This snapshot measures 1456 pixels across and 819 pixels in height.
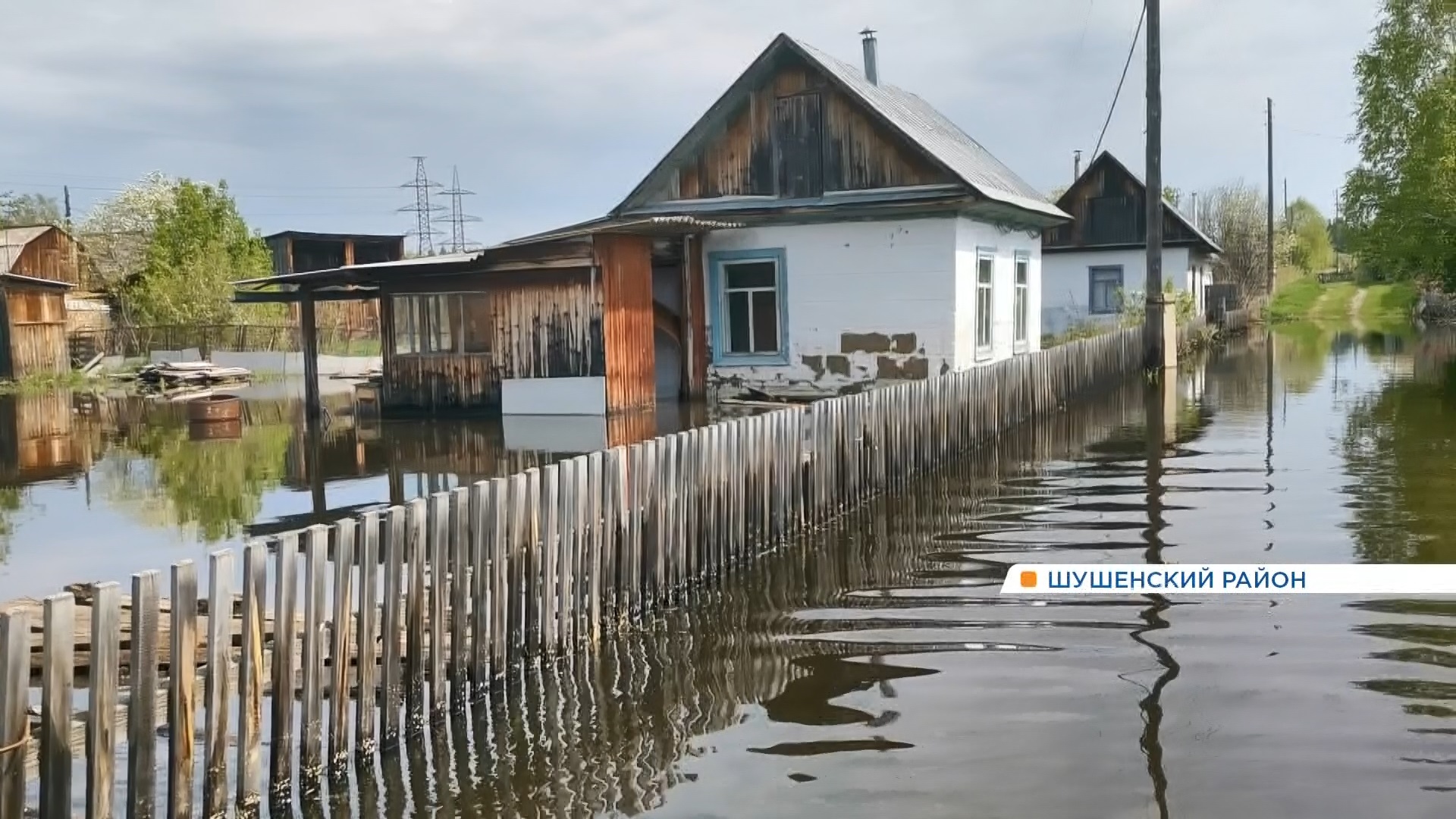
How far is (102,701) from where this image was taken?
4.11 m

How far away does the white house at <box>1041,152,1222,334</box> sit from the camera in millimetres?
40719

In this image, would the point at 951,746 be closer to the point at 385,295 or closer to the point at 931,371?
the point at 931,371

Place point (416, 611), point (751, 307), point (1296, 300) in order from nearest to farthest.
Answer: point (416, 611)
point (751, 307)
point (1296, 300)

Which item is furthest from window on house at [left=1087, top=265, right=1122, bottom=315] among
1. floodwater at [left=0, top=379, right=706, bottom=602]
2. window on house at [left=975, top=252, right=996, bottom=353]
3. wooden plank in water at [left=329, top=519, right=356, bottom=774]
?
wooden plank in water at [left=329, top=519, right=356, bottom=774]

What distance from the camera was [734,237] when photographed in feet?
70.4

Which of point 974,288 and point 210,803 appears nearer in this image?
point 210,803

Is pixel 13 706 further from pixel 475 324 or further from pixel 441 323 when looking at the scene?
pixel 441 323

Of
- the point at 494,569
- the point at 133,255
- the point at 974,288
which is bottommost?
the point at 494,569

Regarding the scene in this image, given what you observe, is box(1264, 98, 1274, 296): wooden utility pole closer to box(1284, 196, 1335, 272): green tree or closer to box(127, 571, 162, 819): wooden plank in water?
box(1284, 196, 1335, 272): green tree

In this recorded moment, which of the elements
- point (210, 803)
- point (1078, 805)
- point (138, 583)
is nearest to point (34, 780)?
point (210, 803)

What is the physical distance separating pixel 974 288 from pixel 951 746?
1671 cm

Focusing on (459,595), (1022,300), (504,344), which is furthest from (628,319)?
A: (459,595)

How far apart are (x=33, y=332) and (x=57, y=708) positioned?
37.6 metres

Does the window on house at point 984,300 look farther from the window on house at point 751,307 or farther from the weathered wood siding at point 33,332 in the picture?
the weathered wood siding at point 33,332
